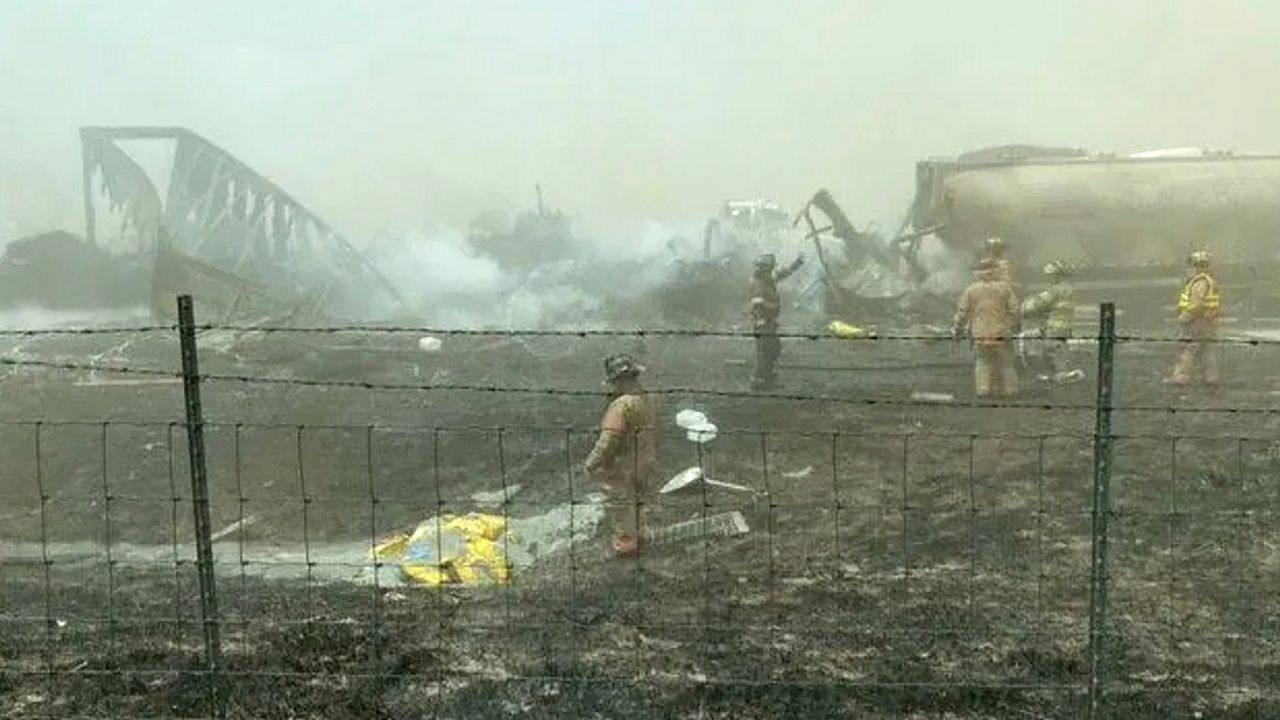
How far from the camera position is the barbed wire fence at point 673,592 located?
4.27m

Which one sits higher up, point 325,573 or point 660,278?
point 660,278

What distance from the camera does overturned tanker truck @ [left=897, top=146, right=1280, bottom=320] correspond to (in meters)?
18.0

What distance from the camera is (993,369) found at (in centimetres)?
1111

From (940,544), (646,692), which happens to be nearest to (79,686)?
(646,692)

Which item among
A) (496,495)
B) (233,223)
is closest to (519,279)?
(233,223)

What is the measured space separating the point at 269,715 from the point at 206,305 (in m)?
14.1

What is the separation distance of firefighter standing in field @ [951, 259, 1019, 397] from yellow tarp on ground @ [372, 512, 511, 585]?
5.42 meters

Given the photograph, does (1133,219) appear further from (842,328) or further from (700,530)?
(700,530)

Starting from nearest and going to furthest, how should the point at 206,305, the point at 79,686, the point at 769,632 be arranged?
1. the point at 79,686
2. the point at 769,632
3. the point at 206,305

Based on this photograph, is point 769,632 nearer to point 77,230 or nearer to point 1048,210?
point 1048,210

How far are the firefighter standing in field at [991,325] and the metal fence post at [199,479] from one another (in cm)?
808

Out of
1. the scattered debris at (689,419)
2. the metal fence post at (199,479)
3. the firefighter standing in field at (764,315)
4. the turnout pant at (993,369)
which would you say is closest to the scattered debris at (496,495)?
the scattered debris at (689,419)

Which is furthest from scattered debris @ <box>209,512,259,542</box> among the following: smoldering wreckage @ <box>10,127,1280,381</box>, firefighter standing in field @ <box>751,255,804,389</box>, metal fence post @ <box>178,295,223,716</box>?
smoldering wreckage @ <box>10,127,1280,381</box>

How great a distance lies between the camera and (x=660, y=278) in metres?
18.5
